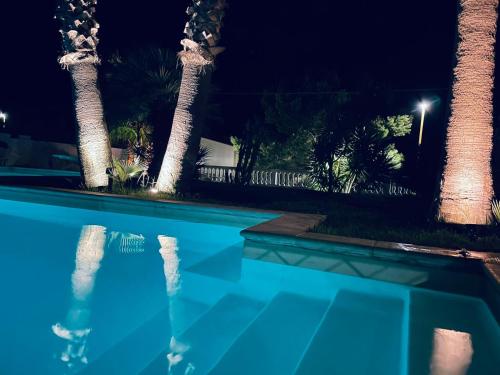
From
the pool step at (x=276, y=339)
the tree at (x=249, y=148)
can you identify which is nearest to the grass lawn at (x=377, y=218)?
the pool step at (x=276, y=339)

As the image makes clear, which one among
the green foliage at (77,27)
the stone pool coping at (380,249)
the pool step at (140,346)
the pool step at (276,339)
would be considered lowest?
the pool step at (140,346)

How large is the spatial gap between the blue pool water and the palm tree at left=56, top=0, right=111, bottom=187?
420 centimetres

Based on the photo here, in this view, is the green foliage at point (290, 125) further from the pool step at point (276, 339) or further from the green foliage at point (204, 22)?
the pool step at point (276, 339)

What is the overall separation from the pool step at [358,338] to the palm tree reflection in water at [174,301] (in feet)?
2.93

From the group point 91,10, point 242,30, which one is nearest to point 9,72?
point 242,30

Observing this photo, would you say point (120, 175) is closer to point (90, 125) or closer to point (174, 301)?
point (90, 125)

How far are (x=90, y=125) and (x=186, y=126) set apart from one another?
8.73ft

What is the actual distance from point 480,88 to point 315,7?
493 inches

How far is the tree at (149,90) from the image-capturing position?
11891 mm

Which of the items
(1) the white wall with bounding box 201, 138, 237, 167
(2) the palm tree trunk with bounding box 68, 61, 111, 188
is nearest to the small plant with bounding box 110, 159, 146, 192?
(2) the palm tree trunk with bounding box 68, 61, 111, 188

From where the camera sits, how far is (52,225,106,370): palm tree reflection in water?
292 cm

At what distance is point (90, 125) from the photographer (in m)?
9.83

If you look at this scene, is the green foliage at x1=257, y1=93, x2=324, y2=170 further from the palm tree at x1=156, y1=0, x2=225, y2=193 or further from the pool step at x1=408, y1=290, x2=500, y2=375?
the pool step at x1=408, y1=290, x2=500, y2=375

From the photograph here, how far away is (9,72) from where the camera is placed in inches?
973
